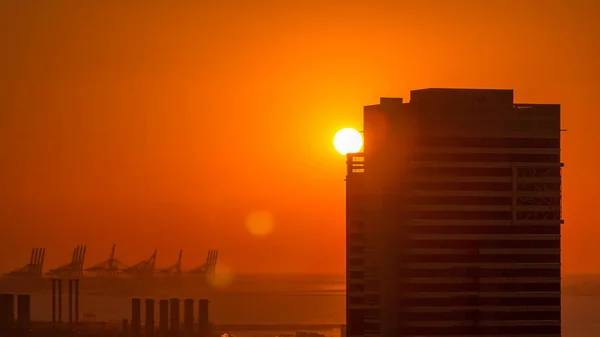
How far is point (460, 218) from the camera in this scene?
75.9 m

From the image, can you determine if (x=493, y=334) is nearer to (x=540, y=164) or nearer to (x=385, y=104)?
(x=540, y=164)

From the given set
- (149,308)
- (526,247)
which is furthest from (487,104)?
(149,308)

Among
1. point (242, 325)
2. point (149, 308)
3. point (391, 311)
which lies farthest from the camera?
point (242, 325)

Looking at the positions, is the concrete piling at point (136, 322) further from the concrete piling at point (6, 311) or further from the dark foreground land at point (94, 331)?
the concrete piling at point (6, 311)

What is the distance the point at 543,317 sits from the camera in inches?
2968

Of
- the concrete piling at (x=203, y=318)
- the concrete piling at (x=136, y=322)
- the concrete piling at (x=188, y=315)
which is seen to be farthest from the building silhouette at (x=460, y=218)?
the concrete piling at (x=136, y=322)

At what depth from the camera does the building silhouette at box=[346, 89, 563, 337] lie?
74250 millimetres

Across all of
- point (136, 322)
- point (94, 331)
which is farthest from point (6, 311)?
point (136, 322)

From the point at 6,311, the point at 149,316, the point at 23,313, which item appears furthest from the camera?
the point at 23,313

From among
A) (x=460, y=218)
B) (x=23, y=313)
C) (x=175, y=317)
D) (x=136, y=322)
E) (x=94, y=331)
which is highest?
(x=460, y=218)

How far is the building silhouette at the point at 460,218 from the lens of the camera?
7425 centimetres

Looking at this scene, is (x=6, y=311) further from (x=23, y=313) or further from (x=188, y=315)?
(x=188, y=315)

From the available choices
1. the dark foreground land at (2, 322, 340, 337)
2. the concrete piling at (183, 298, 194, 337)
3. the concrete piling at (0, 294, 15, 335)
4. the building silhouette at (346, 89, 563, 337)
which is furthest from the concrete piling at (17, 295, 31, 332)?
the building silhouette at (346, 89, 563, 337)

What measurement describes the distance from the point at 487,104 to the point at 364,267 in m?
13.1
